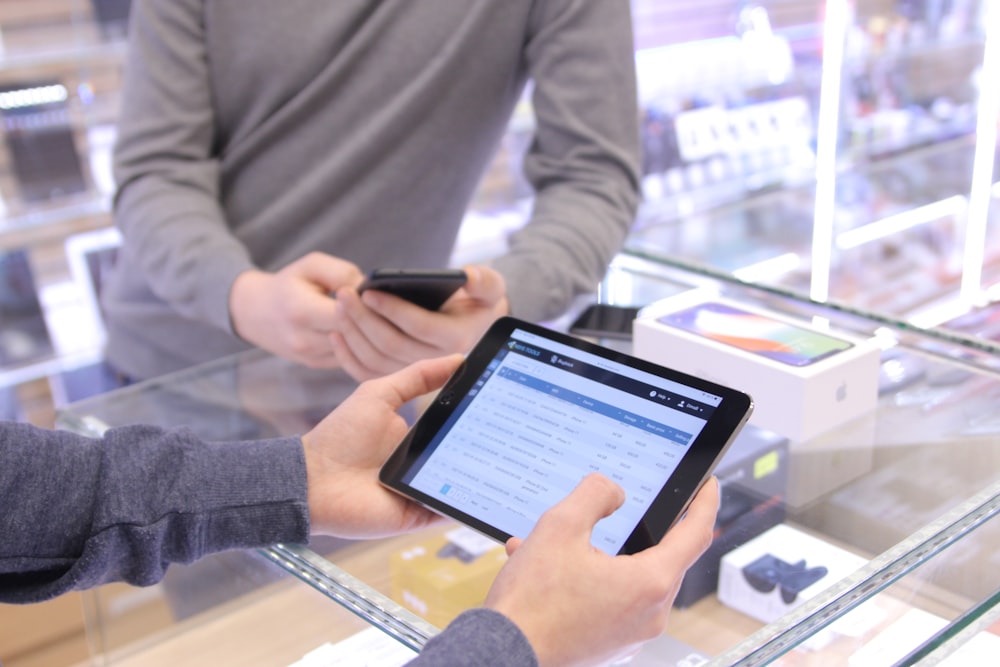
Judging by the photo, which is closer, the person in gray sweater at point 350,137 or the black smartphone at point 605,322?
the black smartphone at point 605,322

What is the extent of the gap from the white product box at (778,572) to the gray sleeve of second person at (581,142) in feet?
1.38

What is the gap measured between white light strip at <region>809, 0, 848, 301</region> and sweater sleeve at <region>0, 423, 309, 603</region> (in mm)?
1697

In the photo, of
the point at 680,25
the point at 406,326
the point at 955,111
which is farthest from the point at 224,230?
the point at 955,111

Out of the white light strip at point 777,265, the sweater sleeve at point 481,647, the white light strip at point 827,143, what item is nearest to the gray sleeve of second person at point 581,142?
the sweater sleeve at point 481,647

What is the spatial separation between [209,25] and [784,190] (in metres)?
1.58

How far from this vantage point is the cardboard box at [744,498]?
0.69m

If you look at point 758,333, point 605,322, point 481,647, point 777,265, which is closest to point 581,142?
point 605,322

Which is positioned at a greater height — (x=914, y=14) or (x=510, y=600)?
(x=914, y=14)

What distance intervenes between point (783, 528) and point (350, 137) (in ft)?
2.37

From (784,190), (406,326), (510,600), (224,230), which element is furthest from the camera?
(784,190)

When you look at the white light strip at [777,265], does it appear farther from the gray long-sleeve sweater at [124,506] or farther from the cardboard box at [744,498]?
the gray long-sleeve sweater at [124,506]

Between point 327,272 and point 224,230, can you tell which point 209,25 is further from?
point 327,272

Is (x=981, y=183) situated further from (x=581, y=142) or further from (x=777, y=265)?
(x=581, y=142)

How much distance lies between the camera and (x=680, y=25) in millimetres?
2613
